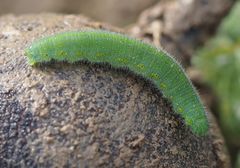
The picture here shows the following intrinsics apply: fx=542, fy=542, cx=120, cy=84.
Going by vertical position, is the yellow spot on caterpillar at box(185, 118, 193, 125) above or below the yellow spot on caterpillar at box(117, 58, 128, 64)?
below

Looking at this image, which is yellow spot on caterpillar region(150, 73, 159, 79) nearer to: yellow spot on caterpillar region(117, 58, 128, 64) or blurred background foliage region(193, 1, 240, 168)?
yellow spot on caterpillar region(117, 58, 128, 64)

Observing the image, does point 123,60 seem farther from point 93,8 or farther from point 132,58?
point 93,8

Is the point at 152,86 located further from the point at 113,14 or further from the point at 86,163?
the point at 113,14

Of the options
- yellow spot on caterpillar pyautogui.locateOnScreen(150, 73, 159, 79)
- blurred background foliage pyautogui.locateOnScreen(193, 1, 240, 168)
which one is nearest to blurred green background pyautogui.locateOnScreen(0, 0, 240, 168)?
blurred background foliage pyautogui.locateOnScreen(193, 1, 240, 168)

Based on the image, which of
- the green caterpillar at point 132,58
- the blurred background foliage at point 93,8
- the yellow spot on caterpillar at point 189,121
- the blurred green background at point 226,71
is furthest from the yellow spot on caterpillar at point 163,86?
the blurred background foliage at point 93,8

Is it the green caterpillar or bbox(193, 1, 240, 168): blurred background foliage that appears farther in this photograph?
bbox(193, 1, 240, 168): blurred background foliage

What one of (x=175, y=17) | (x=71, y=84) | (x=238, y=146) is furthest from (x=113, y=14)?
(x=71, y=84)

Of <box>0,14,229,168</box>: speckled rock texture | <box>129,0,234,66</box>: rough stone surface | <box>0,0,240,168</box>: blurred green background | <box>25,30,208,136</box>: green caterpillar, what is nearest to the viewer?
<box>0,14,229,168</box>: speckled rock texture
